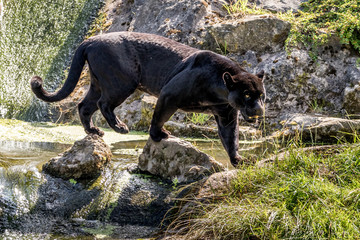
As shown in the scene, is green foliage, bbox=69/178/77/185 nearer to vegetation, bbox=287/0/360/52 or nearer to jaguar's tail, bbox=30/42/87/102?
jaguar's tail, bbox=30/42/87/102

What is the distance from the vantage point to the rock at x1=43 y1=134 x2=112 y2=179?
5027 mm

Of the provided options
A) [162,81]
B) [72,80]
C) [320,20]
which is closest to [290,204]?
[162,81]

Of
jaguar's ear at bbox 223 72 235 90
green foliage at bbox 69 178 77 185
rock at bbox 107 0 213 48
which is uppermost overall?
rock at bbox 107 0 213 48

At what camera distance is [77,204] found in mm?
4715

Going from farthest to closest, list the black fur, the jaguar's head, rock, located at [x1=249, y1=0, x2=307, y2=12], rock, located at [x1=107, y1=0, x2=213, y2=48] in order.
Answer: rock, located at [x1=249, y1=0, x2=307, y2=12]
rock, located at [x1=107, y1=0, x2=213, y2=48]
the black fur
the jaguar's head

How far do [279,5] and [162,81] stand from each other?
5695 mm

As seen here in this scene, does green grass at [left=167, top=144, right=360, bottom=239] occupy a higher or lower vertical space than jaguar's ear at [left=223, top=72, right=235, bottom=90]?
lower

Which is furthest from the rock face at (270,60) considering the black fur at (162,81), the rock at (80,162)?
the rock at (80,162)

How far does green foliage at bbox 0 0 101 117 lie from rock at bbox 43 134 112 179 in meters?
4.59

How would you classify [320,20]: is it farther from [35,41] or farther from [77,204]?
[77,204]

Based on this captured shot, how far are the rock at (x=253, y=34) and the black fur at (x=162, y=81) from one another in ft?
12.0

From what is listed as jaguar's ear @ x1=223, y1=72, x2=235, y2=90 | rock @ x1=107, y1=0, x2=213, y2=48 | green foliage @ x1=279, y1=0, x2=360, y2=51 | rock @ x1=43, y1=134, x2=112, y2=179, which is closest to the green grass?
jaguar's ear @ x1=223, y1=72, x2=235, y2=90

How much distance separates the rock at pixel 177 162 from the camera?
5.00 meters

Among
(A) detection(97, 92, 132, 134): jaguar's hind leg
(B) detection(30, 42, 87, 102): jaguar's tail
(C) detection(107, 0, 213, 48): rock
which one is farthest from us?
(C) detection(107, 0, 213, 48): rock
